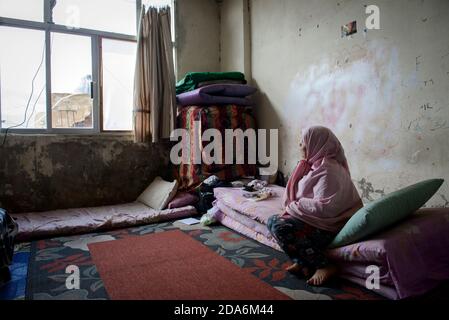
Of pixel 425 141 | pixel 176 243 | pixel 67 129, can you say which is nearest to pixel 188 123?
pixel 67 129

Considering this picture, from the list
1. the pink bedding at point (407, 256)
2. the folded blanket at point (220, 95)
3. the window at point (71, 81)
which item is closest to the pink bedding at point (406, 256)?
the pink bedding at point (407, 256)

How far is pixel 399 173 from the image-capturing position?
7.84 ft

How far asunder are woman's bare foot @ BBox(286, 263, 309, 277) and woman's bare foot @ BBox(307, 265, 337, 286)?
6 cm

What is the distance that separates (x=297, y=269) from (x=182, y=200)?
1.83 meters

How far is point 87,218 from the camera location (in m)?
3.14

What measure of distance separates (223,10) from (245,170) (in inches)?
90.0

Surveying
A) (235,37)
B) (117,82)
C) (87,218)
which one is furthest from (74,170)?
(235,37)

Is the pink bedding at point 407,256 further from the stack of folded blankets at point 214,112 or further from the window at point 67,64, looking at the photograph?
the window at point 67,64

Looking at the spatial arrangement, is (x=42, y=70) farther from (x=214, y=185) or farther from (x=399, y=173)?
(x=399, y=173)

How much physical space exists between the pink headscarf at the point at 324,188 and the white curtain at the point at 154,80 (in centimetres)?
223

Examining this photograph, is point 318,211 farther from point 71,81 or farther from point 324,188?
point 71,81

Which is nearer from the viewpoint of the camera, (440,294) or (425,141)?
(440,294)

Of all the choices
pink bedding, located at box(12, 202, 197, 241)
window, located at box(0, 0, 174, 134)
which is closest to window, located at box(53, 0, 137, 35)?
window, located at box(0, 0, 174, 134)

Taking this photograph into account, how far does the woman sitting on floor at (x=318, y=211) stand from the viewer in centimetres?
191
